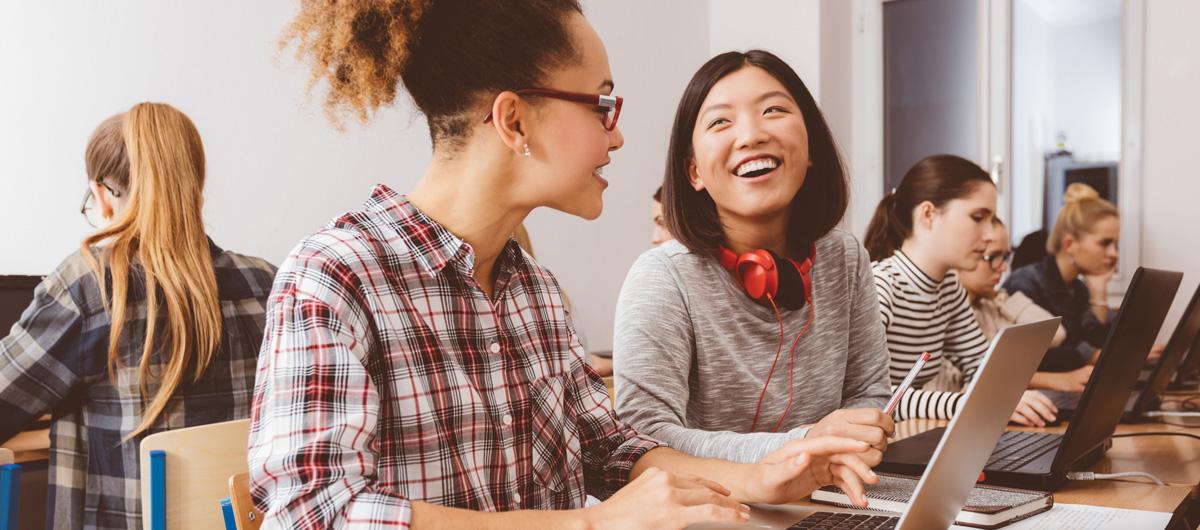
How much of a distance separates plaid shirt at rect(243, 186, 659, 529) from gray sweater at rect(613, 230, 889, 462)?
18cm

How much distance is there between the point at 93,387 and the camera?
2.01 m

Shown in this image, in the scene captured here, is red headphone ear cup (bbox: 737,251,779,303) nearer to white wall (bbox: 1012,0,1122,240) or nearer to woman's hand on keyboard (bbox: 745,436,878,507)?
woman's hand on keyboard (bbox: 745,436,878,507)

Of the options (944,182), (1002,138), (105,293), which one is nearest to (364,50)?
(105,293)

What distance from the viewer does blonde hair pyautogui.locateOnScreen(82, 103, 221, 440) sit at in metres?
1.99

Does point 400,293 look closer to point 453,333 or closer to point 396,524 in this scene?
point 453,333

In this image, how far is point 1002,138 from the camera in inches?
192

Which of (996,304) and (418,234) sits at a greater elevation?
(418,234)

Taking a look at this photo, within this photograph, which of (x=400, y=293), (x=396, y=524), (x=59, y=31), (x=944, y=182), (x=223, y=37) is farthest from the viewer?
(x=223, y=37)

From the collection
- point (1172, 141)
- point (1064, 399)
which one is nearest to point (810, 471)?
point (1064, 399)

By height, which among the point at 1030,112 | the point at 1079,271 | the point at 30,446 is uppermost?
the point at 1030,112

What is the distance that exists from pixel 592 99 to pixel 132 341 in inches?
52.0

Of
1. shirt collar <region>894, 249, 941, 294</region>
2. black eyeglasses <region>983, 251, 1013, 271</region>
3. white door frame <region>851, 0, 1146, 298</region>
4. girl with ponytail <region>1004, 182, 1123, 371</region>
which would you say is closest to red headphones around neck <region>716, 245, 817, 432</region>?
shirt collar <region>894, 249, 941, 294</region>

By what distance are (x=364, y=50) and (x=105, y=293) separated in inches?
47.4

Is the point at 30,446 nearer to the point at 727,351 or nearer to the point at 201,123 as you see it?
the point at 201,123
